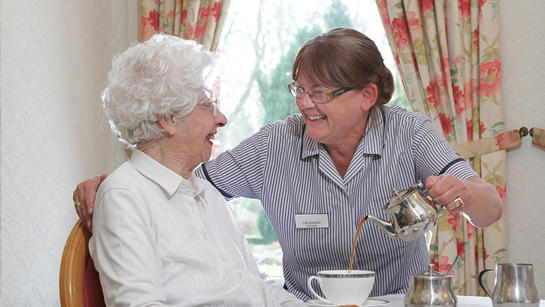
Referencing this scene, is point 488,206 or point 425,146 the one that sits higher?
point 425,146

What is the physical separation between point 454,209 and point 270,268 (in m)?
2.19

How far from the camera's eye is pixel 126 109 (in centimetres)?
158

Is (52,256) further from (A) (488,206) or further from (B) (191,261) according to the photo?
(A) (488,206)

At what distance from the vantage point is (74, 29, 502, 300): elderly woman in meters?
2.01

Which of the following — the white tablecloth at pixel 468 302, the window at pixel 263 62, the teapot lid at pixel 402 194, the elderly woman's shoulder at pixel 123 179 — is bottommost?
the white tablecloth at pixel 468 302

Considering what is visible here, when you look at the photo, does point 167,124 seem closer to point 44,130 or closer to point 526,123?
point 44,130

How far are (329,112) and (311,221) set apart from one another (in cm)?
37

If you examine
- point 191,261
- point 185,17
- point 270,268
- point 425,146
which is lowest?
point 270,268

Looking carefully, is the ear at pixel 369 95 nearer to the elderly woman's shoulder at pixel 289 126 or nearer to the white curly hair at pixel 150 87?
the elderly woman's shoulder at pixel 289 126

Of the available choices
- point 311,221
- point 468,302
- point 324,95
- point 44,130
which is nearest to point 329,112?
point 324,95

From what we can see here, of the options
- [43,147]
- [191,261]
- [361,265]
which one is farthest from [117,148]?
[191,261]

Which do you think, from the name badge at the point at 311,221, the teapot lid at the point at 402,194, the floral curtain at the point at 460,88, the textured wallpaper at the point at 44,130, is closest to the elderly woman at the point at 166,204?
the name badge at the point at 311,221

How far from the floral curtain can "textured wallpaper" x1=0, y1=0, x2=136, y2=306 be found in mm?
1731

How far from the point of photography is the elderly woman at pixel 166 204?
4.42ft
